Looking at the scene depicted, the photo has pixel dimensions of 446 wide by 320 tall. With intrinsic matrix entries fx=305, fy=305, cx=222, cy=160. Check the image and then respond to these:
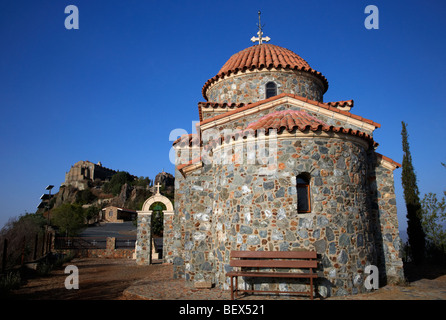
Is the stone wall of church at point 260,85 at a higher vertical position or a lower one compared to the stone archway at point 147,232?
higher

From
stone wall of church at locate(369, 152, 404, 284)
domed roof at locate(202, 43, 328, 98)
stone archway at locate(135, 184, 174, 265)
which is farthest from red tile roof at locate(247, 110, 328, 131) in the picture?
stone archway at locate(135, 184, 174, 265)

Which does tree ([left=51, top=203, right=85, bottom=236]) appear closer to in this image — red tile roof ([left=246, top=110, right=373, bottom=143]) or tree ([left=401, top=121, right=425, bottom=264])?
red tile roof ([left=246, top=110, right=373, bottom=143])

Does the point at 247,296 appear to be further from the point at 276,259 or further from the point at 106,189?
the point at 106,189

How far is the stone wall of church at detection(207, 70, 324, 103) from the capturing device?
1198cm

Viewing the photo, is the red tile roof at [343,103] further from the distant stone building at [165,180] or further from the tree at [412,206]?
the distant stone building at [165,180]

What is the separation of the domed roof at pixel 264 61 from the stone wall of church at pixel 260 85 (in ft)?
0.78

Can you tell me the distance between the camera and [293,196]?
7.48 m

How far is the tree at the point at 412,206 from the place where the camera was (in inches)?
587

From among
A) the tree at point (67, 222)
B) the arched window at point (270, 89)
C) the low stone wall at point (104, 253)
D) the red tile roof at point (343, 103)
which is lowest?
the low stone wall at point (104, 253)

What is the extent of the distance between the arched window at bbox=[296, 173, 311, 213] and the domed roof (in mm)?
5770

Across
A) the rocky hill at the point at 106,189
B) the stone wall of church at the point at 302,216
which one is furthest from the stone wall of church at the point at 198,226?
the rocky hill at the point at 106,189

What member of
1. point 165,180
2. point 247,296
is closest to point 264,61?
point 247,296

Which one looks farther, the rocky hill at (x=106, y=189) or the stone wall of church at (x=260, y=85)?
the rocky hill at (x=106, y=189)
